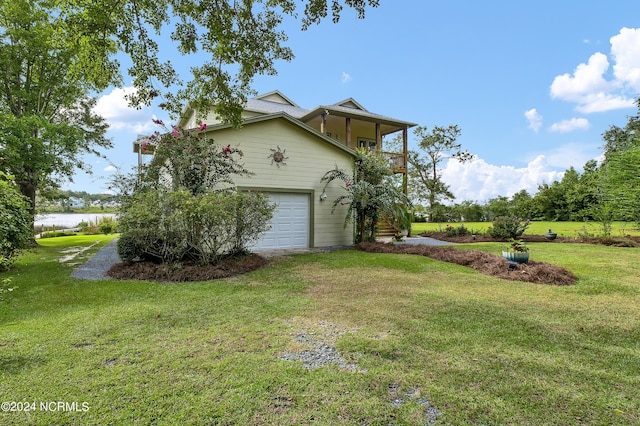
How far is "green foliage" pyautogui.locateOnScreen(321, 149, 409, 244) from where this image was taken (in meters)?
10.8

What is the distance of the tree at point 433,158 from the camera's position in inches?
1050

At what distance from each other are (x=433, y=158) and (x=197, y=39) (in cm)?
2442

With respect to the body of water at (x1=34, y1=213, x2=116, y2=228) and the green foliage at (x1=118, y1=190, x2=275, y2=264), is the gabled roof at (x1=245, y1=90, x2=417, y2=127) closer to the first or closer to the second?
the green foliage at (x1=118, y1=190, x2=275, y2=264)

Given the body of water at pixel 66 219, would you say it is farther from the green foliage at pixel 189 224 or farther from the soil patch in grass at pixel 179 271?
the green foliage at pixel 189 224

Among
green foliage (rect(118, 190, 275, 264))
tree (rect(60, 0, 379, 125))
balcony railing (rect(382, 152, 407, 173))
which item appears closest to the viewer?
tree (rect(60, 0, 379, 125))

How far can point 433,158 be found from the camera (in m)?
27.3

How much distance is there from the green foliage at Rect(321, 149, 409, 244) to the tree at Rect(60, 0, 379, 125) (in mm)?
5153

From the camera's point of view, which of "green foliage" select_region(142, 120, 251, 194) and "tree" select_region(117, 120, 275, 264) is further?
"green foliage" select_region(142, 120, 251, 194)

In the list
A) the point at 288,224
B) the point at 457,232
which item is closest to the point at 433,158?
the point at 457,232

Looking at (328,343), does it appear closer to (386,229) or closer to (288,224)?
(288,224)

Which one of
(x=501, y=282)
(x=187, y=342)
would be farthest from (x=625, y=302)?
(x=187, y=342)

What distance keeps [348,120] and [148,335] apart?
12977 millimetres

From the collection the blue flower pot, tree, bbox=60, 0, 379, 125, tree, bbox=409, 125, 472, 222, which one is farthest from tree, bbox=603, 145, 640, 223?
tree, bbox=409, 125, 472, 222

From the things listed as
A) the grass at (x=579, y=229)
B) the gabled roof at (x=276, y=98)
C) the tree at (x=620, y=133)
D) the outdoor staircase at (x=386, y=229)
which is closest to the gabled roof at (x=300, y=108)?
the gabled roof at (x=276, y=98)
